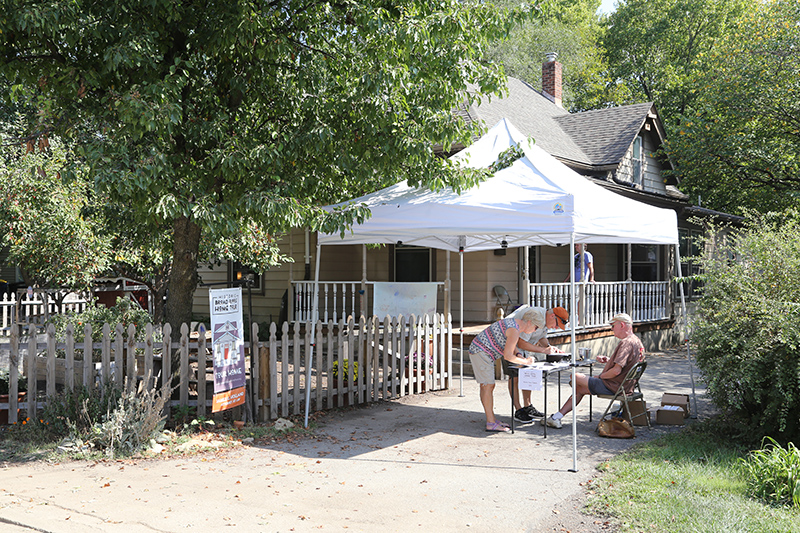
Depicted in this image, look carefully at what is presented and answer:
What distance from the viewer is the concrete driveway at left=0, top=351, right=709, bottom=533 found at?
4.84 meters

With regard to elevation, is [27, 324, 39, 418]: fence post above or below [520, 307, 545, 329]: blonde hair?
below

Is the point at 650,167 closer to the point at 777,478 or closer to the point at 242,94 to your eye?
the point at 242,94

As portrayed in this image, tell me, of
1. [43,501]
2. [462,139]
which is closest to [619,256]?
[462,139]

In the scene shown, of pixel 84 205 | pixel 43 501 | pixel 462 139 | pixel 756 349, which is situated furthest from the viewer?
pixel 84 205

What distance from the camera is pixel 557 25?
142ft

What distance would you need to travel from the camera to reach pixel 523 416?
26.7 ft

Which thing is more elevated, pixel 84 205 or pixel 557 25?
pixel 557 25

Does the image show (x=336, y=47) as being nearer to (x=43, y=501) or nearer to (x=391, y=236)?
(x=391, y=236)

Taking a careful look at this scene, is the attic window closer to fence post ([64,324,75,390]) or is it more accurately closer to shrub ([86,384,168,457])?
shrub ([86,384,168,457])

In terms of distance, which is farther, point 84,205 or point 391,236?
point 84,205

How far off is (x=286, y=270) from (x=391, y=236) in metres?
9.60

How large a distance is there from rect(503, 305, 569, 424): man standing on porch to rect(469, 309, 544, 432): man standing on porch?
0.12m

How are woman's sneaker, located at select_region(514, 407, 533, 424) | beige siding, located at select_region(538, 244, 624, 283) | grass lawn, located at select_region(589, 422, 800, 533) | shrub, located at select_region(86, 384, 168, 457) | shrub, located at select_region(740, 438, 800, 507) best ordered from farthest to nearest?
beige siding, located at select_region(538, 244, 624, 283) < woman's sneaker, located at select_region(514, 407, 533, 424) < shrub, located at select_region(86, 384, 168, 457) < shrub, located at select_region(740, 438, 800, 507) < grass lawn, located at select_region(589, 422, 800, 533)

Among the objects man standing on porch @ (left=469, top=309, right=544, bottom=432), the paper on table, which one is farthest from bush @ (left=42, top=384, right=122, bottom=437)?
the paper on table
